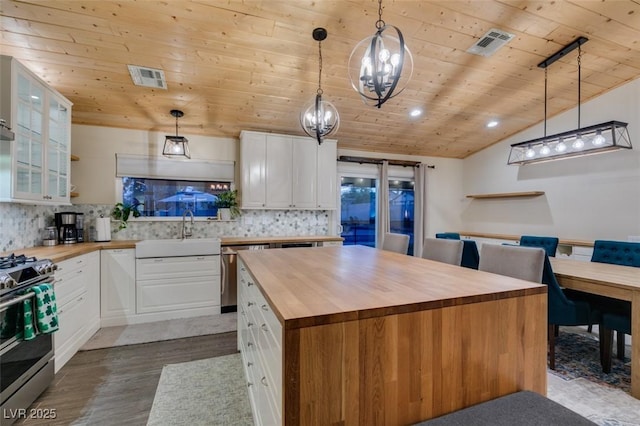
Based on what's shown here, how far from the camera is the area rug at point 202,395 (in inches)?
73.5

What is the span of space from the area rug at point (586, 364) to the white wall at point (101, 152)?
519 centimetres

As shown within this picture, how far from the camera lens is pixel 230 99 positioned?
3.49 m

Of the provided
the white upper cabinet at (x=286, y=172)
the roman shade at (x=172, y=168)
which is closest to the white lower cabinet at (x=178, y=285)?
the white upper cabinet at (x=286, y=172)

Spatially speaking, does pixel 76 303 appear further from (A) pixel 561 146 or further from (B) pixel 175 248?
(A) pixel 561 146

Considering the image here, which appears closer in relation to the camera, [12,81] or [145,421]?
[145,421]

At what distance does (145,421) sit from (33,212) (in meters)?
2.64

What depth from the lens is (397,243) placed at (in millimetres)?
3041

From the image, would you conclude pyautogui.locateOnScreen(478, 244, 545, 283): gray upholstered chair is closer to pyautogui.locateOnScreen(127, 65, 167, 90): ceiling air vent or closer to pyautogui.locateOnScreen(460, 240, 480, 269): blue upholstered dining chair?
pyautogui.locateOnScreen(460, 240, 480, 269): blue upholstered dining chair

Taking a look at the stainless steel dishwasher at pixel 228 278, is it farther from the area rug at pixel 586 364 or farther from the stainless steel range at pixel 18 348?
the area rug at pixel 586 364

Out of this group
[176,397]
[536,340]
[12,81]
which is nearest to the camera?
[536,340]

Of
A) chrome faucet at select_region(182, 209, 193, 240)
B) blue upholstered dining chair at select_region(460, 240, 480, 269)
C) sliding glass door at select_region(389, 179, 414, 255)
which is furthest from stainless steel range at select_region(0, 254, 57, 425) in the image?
sliding glass door at select_region(389, 179, 414, 255)

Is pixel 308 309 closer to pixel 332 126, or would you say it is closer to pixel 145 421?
pixel 145 421

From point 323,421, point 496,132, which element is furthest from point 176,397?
point 496,132

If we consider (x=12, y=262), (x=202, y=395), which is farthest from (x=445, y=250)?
(x=12, y=262)
